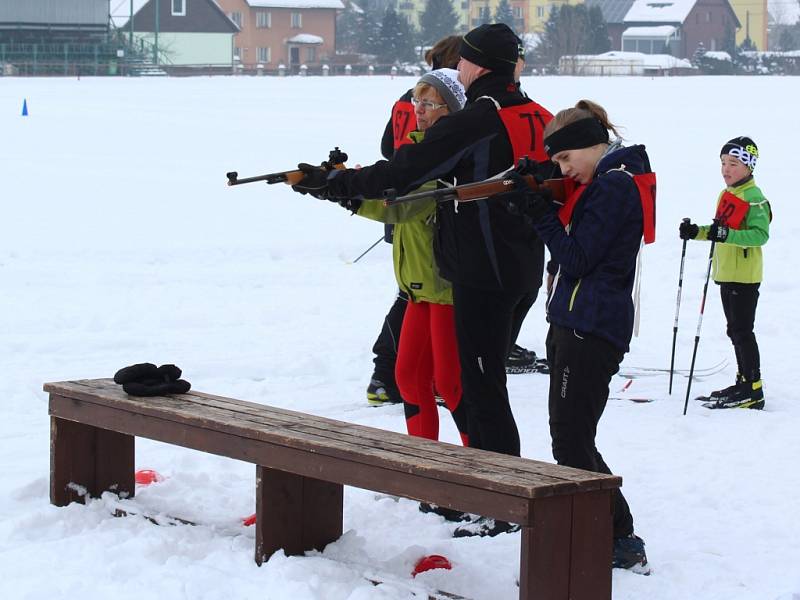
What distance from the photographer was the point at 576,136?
13.4 ft

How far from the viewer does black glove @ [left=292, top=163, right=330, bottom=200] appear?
4.61 m

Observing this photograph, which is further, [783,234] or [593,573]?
[783,234]

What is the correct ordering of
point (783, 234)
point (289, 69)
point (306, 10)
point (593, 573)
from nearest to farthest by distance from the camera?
1. point (593, 573)
2. point (783, 234)
3. point (289, 69)
4. point (306, 10)

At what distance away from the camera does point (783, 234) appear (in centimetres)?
1298

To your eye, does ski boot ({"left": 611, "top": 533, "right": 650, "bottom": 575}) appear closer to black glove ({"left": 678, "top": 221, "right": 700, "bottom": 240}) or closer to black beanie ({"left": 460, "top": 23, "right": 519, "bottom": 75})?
black beanie ({"left": 460, "top": 23, "right": 519, "bottom": 75})

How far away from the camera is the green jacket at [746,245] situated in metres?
6.58

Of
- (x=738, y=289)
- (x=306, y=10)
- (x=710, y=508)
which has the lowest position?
(x=710, y=508)

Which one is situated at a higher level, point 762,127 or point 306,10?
point 306,10

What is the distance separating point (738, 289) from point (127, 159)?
14.9m

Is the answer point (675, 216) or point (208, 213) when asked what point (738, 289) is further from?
point (208, 213)

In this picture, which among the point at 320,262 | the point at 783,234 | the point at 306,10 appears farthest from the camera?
the point at 306,10

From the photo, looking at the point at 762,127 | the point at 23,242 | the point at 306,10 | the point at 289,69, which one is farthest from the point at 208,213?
the point at 306,10

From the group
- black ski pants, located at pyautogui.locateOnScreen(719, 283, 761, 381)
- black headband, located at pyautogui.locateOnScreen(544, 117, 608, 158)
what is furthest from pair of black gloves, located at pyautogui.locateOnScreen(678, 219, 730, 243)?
black headband, located at pyautogui.locateOnScreen(544, 117, 608, 158)

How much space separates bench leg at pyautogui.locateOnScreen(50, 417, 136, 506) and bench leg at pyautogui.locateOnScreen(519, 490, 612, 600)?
6.64 feet
